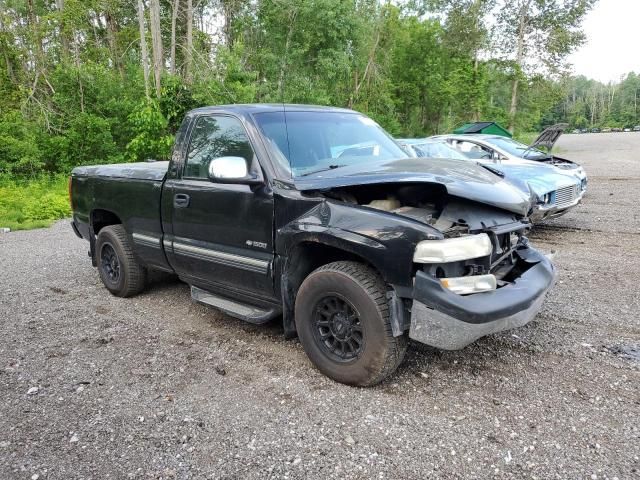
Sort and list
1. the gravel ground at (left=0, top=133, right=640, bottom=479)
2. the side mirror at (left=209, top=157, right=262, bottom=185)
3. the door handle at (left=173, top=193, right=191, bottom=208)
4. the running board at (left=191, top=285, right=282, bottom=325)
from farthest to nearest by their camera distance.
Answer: the door handle at (left=173, top=193, right=191, bottom=208) < the running board at (left=191, top=285, right=282, bottom=325) < the side mirror at (left=209, top=157, right=262, bottom=185) < the gravel ground at (left=0, top=133, right=640, bottom=479)

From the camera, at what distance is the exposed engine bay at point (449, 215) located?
2998 mm

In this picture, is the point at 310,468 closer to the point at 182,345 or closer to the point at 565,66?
the point at 182,345

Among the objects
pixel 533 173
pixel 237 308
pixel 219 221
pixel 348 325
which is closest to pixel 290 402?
pixel 348 325

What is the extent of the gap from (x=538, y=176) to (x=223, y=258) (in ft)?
20.2

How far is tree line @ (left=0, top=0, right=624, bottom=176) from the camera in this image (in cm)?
1603

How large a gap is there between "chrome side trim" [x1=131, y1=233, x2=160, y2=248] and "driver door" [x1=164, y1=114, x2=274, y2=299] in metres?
0.19

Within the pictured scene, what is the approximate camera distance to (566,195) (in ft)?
25.7

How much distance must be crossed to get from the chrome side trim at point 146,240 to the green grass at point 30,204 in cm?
710

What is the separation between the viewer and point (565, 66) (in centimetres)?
2986

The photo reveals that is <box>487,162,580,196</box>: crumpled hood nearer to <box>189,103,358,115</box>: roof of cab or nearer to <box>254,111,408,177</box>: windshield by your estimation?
<box>254,111,408,177</box>: windshield

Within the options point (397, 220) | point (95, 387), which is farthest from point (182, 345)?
point (397, 220)

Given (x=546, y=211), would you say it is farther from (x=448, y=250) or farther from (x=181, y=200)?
(x=181, y=200)

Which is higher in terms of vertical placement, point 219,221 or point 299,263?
point 219,221

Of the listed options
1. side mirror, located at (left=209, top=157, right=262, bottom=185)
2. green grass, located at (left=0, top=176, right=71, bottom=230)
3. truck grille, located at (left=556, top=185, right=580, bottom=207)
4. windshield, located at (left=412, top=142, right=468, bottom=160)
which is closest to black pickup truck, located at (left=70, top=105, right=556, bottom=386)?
side mirror, located at (left=209, top=157, right=262, bottom=185)
